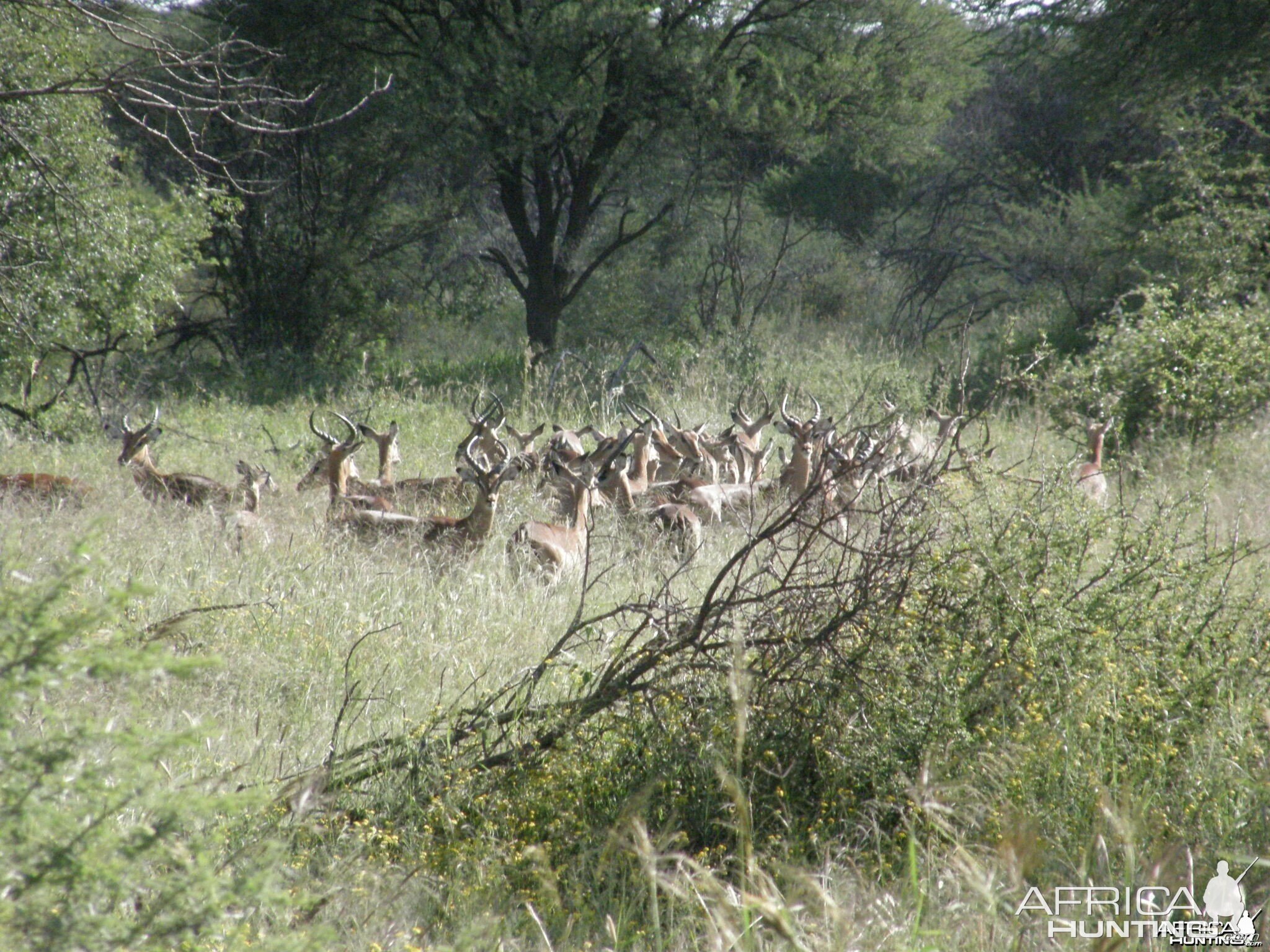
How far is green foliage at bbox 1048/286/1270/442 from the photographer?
10703 millimetres

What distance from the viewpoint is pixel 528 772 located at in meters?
3.60

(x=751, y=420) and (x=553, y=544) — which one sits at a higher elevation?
(x=751, y=420)

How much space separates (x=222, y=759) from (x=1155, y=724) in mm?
3069

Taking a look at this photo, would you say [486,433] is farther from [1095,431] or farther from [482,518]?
[1095,431]

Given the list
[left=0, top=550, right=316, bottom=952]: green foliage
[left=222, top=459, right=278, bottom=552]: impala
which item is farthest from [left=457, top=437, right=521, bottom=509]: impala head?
[left=0, top=550, right=316, bottom=952]: green foliage

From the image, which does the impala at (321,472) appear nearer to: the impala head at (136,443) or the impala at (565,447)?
the impala head at (136,443)

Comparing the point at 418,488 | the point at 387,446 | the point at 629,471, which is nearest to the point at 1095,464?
the point at 629,471

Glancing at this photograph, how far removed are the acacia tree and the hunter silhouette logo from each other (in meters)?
13.2

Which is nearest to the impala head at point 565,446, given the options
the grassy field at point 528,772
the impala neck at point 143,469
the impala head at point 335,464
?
the impala head at point 335,464

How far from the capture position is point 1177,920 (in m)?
2.68

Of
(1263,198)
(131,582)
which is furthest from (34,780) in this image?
(1263,198)

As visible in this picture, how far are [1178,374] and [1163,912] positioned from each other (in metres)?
9.68

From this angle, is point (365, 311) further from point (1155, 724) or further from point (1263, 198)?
point (1155, 724)

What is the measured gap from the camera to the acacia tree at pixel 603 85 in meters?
14.6
